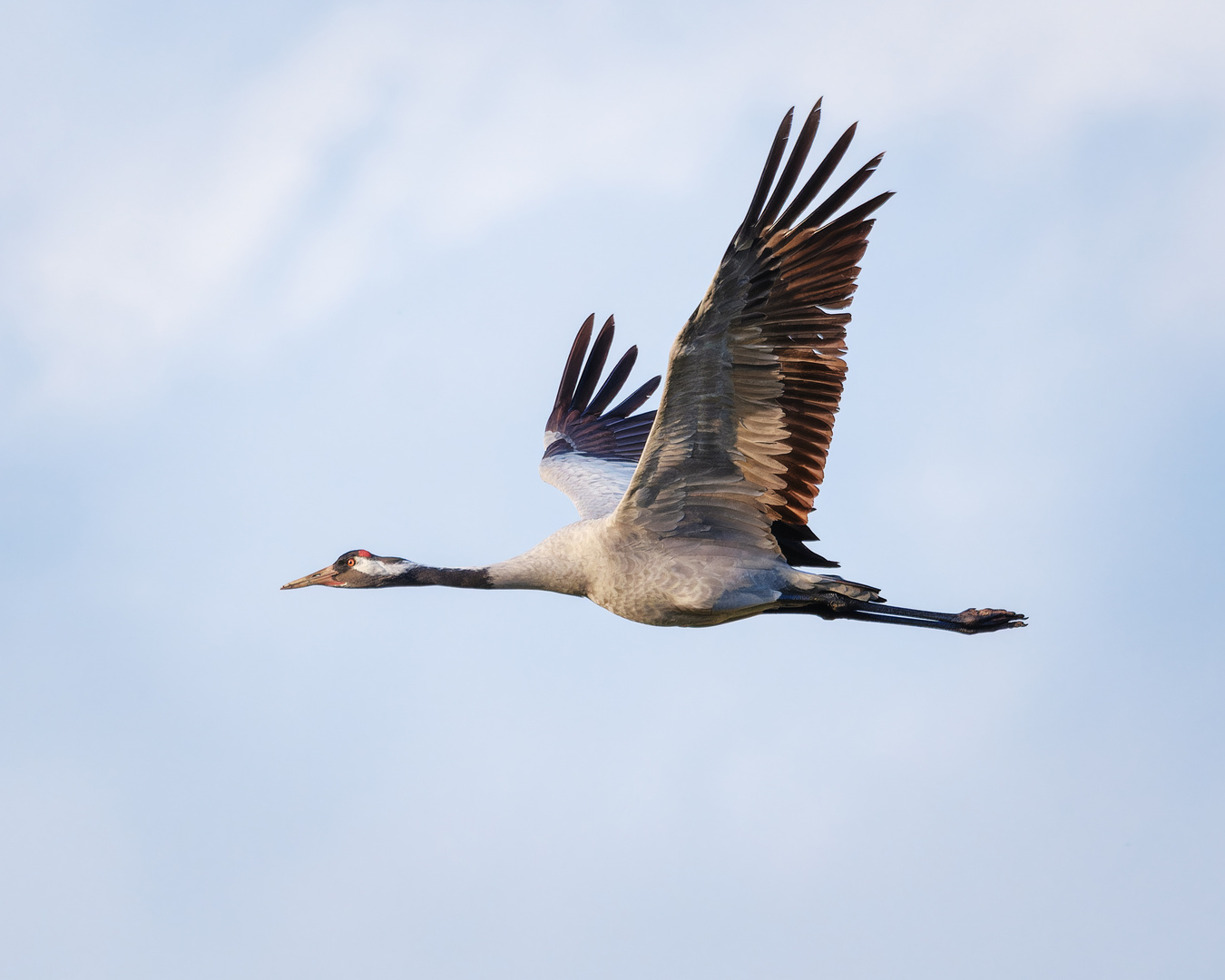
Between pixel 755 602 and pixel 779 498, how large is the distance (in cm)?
74

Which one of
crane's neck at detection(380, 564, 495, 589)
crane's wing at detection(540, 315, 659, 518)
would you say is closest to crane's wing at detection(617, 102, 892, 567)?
crane's neck at detection(380, 564, 495, 589)

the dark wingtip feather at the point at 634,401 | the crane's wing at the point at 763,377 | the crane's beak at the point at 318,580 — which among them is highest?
the dark wingtip feather at the point at 634,401

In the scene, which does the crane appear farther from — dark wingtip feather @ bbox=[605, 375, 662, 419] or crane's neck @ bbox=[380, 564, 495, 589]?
dark wingtip feather @ bbox=[605, 375, 662, 419]

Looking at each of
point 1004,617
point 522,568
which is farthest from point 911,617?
point 522,568

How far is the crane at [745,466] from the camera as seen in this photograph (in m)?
8.58

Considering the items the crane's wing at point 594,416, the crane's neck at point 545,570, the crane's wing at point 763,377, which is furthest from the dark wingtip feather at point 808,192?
the crane's wing at point 594,416

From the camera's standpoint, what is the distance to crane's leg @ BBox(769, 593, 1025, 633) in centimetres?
987

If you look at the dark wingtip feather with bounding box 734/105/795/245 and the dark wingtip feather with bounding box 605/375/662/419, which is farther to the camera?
the dark wingtip feather with bounding box 605/375/662/419

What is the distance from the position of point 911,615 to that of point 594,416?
15.0 ft

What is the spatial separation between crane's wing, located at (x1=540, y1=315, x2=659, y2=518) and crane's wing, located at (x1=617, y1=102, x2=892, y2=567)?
3299 mm

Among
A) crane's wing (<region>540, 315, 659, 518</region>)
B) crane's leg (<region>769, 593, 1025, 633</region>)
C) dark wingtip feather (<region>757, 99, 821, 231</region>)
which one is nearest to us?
dark wingtip feather (<region>757, 99, 821, 231</region>)

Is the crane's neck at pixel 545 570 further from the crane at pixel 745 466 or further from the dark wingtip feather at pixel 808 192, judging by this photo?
the dark wingtip feather at pixel 808 192

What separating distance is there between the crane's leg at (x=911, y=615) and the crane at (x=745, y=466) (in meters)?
0.01

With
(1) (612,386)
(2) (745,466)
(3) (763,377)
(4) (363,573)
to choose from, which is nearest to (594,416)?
(1) (612,386)
